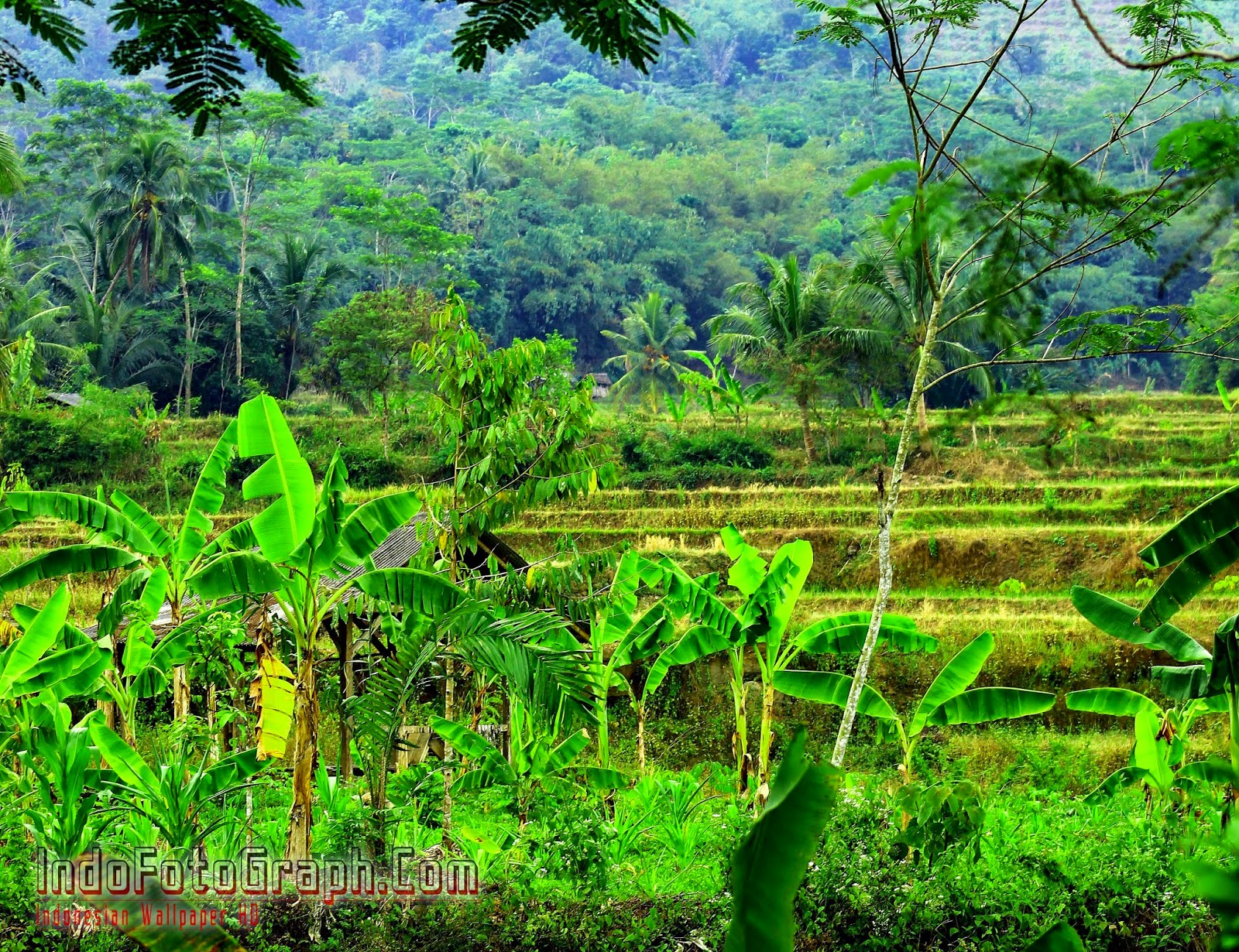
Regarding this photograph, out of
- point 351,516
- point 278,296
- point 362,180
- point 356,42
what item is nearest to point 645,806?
point 351,516

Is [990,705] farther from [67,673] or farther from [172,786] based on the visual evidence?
[67,673]

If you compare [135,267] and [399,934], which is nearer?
[399,934]

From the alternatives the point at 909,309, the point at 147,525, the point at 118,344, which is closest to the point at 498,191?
the point at 118,344

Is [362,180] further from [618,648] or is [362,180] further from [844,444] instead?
[618,648]

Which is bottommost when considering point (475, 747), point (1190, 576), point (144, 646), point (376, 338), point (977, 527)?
point (475, 747)

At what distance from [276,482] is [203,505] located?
0.96 metres

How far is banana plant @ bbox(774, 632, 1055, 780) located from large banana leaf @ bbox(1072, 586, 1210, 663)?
2.34 ft

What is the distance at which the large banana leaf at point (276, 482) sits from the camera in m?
4.18

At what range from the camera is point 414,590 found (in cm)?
438

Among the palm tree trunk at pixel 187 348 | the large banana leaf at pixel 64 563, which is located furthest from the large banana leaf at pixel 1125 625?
the palm tree trunk at pixel 187 348

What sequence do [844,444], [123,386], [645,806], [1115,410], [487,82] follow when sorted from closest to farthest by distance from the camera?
→ [645,806], [844,444], [1115,410], [123,386], [487,82]

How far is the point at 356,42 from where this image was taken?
59125 mm

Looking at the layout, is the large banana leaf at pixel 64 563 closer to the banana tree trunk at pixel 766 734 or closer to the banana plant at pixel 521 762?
the banana plant at pixel 521 762

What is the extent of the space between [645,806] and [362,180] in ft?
102
